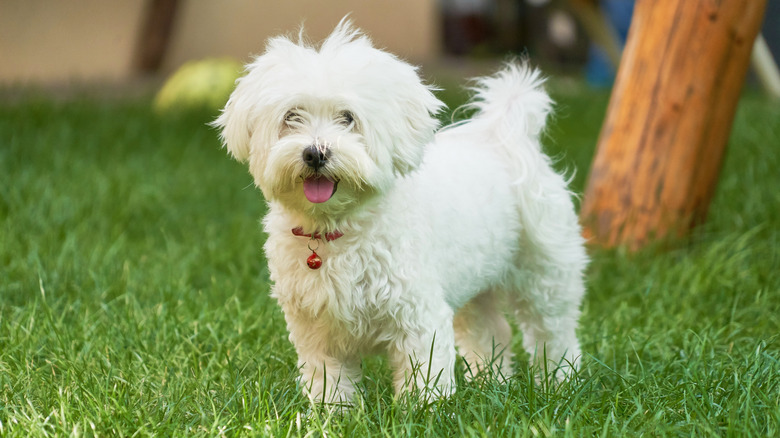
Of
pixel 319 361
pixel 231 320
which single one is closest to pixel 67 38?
pixel 231 320

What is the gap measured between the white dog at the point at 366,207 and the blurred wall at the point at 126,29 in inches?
249

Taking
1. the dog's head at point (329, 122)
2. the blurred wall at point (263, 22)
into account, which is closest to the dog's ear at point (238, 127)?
the dog's head at point (329, 122)

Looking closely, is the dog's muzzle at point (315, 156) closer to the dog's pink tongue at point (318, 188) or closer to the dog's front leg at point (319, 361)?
the dog's pink tongue at point (318, 188)

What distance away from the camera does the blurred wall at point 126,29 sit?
32.2 feet

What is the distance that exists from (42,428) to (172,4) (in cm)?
862

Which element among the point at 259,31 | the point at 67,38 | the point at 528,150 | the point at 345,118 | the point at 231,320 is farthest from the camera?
the point at 259,31

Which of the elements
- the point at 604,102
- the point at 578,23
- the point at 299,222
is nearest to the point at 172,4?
the point at 604,102

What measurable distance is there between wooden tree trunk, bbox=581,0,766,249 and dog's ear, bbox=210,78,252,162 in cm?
250

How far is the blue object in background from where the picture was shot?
11555mm

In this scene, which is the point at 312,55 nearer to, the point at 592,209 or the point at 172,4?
the point at 592,209

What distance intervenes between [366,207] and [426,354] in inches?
18.4

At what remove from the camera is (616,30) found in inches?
465

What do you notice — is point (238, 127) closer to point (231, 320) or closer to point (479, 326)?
point (231, 320)

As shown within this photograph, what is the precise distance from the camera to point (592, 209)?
4777 millimetres
